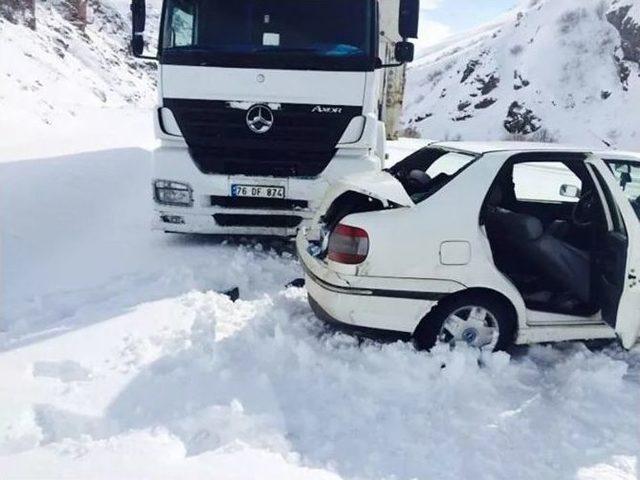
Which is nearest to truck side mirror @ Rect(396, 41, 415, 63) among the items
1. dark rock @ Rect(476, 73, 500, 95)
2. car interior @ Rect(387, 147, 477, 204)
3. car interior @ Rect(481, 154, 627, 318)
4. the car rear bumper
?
car interior @ Rect(387, 147, 477, 204)

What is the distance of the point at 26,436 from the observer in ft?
8.50

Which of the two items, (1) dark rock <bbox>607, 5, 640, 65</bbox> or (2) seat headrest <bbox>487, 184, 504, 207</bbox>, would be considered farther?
(1) dark rock <bbox>607, 5, 640, 65</bbox>

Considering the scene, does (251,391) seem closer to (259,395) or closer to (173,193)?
(259,395)

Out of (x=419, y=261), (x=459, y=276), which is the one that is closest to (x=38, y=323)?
(x=419, y=261)

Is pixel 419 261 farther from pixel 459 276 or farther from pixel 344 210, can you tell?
pixel 344 210

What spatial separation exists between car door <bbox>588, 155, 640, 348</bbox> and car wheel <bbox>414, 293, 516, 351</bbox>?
0.65m

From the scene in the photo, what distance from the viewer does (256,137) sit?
5496mm

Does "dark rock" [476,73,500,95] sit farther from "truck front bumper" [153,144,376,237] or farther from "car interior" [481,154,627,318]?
"car interior" [481,154,627,318]

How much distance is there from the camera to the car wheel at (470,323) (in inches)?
141

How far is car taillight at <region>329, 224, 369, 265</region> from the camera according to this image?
3.49 meters

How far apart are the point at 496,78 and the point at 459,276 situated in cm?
5007

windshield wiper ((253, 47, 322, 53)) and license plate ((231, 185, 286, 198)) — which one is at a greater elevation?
windshield wiper ((253, 47, 322, 53))

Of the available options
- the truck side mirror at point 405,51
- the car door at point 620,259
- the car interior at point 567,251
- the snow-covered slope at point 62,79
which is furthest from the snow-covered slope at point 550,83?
the car door at point 620,259

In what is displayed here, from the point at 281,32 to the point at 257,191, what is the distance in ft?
5.29
